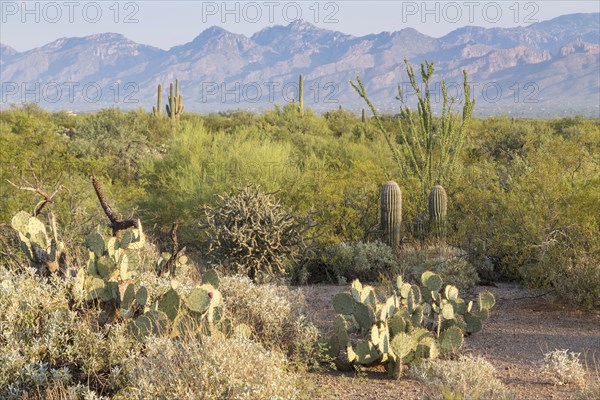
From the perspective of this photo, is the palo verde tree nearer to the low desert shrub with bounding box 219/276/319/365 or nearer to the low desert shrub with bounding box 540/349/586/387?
the low desert shrub with bounding box 219/276/319/365

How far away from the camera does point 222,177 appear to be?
12844 millimetres

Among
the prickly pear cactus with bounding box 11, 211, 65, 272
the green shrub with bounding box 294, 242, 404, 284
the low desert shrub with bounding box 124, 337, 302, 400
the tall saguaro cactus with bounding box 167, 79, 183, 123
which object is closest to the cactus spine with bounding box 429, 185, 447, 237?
the green shrub with bounding box 294, 242, 404, 284

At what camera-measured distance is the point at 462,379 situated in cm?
507

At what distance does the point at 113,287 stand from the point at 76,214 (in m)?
5.29

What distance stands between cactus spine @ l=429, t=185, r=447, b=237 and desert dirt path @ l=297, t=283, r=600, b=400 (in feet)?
7.03

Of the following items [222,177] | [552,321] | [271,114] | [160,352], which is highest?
[271,114]

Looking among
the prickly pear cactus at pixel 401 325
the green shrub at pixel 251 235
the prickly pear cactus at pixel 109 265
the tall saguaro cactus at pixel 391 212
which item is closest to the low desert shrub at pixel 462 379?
the prickly pear cactus at pixel 401 325

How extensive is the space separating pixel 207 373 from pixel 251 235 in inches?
216

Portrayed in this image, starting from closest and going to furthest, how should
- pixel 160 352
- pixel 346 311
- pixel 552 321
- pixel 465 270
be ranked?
1. pixel 160 352
2. pixel 346 311
3. pixel 552 321
4. pixel 465 270

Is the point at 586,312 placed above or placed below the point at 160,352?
below

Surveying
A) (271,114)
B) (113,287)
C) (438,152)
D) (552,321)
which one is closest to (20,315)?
(113,287)

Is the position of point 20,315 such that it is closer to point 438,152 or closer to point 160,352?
point 160,352

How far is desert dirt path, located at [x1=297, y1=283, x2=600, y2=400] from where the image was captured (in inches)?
220

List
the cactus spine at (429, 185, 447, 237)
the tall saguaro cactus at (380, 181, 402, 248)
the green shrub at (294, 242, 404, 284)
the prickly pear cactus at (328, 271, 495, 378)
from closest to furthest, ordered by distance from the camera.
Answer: the prickly pear cactus at (328, 271, 495, 378) → the green shrub at (294, 242, 404, 284) → the tall saguaro cactus at (380, 181, 402, 248) → the cactus spine at (429, 185, 447, 237)
